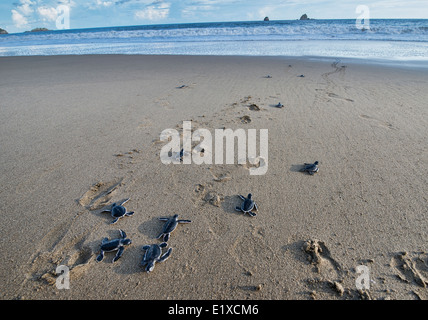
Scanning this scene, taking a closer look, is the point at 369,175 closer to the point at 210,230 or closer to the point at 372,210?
the point at 372,210

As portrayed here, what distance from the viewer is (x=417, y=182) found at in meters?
2.33

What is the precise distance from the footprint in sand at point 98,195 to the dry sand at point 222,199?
11 mm

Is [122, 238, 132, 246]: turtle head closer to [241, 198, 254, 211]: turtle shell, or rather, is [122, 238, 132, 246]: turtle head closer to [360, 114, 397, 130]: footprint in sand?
[241, 198, 254, 211]: turtle shell

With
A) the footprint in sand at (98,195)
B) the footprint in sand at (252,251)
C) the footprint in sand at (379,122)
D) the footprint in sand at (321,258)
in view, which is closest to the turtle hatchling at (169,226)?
the footprint in sand at (252,251)

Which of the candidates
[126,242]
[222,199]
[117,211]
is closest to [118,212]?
[117,211]

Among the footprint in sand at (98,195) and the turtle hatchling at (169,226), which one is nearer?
the turtle hatchling at (169,226)

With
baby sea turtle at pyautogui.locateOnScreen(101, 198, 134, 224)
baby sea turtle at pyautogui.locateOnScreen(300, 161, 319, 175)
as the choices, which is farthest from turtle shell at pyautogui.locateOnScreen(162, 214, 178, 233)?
baby sea turtle at pyautogui.locateOnScreen(300, 161, 319, 175)

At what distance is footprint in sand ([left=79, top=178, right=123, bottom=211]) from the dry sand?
1 centimetres

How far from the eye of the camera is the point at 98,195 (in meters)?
2.31

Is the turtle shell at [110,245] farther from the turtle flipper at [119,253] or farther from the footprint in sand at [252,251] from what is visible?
the footprint in sand at [252,251]

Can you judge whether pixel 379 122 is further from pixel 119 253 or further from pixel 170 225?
pixel 119 253

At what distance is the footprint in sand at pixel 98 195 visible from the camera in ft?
7.17
